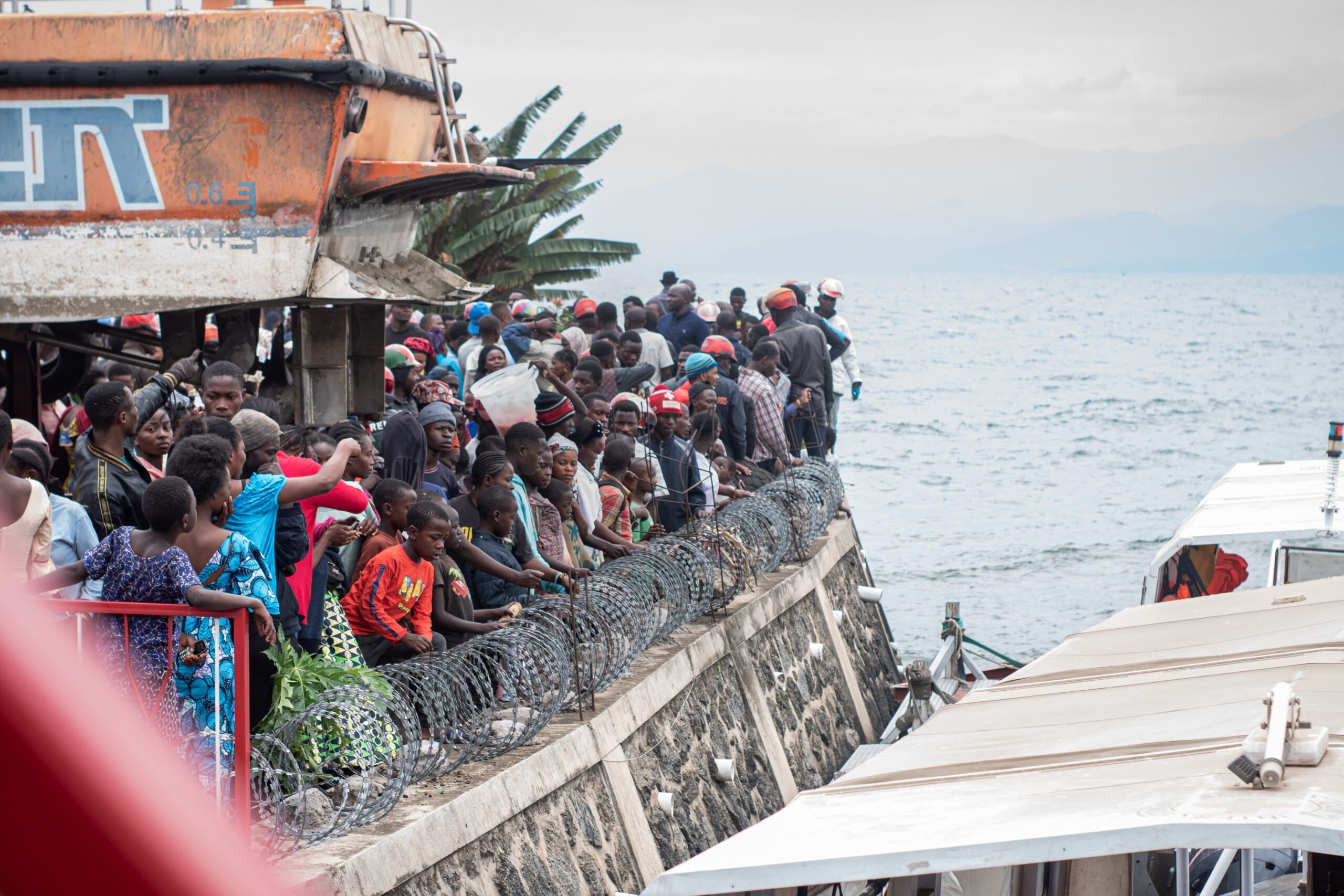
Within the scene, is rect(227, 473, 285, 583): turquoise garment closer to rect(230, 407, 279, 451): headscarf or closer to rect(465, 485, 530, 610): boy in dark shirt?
rect(230, 407, 279, 451): headscarf

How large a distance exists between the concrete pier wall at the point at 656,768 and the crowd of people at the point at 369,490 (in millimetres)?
756

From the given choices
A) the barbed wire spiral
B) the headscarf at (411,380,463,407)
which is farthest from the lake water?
the headscarf at (411,380,463,407)

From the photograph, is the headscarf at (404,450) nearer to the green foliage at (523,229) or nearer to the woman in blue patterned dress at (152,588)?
the woman in blue patterned dress at (152,588)

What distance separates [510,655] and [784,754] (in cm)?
539

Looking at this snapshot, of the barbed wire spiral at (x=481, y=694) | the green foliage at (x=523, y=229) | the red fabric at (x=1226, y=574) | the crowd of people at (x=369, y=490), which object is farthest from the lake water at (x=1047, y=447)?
the barbed wire spiral at (x=481, y=694)

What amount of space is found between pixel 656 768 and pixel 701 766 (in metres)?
0.92

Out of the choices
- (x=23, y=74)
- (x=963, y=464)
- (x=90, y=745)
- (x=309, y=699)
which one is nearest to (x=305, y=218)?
(x=23, y=74)

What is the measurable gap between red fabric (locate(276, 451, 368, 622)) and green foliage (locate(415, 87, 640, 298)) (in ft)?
57.5

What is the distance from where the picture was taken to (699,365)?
509 inches

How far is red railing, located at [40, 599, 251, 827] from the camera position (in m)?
4.66

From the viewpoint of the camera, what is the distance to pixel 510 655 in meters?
7.27

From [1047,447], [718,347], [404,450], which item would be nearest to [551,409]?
[404,450]

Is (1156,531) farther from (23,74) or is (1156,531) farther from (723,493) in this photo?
(23,74)

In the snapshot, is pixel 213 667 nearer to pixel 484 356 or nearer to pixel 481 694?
pixel 481 694
